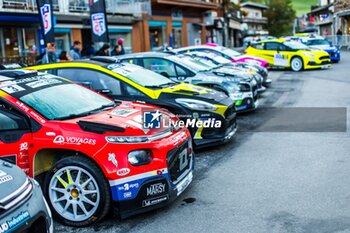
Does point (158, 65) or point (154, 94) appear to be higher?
point (158, 65)

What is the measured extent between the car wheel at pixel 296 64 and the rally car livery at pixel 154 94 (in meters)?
14.8

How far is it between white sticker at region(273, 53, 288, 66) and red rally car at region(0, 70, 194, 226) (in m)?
17.8

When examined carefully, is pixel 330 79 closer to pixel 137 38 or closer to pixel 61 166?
pixel 61 166

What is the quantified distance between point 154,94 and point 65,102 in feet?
7.62

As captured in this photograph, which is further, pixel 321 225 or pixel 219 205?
pixel 219 205

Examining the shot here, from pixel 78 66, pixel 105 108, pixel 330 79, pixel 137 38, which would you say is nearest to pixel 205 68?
pixel 78 66

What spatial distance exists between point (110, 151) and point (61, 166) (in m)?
0.59

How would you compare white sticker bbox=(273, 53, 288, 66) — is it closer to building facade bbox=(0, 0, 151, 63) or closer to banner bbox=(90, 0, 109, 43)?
building facade bbox=(0, 0, 151, 63)

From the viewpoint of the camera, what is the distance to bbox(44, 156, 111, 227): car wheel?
4.56 meters

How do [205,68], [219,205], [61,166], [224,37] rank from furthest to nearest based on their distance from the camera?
[224,37] < [205,68] < [219,205] < [61,166]

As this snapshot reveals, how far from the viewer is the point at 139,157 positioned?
15.1 feet

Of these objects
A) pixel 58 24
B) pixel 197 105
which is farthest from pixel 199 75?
pixel 58 24

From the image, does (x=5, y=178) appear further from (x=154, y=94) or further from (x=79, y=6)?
(x=79, y=6)

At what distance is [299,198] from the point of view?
5.14 meters
